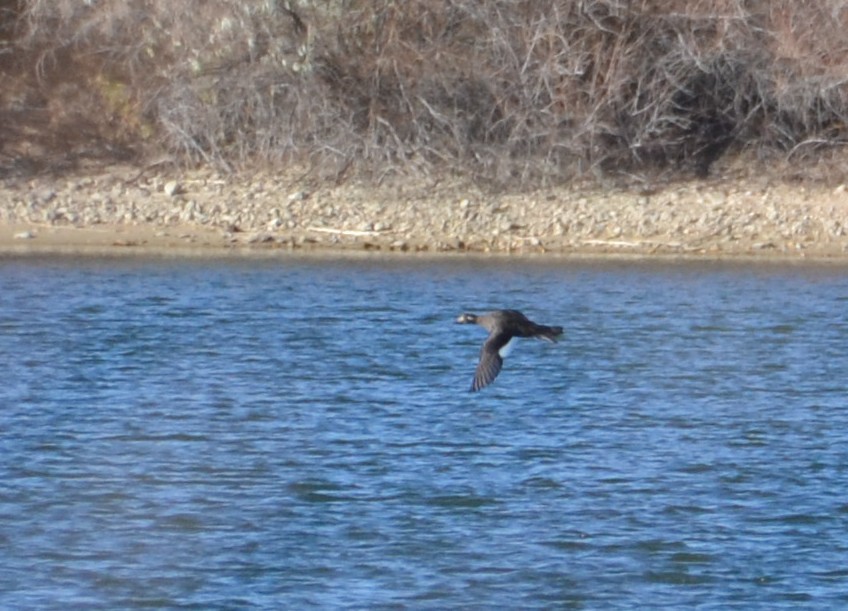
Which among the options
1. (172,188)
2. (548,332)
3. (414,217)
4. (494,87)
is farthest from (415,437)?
(494,87)

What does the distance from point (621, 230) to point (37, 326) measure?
7.03 m

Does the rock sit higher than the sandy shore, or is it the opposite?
the rock

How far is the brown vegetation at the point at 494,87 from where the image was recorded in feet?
68.0

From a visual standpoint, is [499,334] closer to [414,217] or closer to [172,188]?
[414,217]

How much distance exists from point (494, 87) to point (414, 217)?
1964mm

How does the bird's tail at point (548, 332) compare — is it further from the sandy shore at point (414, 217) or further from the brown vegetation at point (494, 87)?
the brown vegetation at point (494, 87)

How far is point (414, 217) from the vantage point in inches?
796

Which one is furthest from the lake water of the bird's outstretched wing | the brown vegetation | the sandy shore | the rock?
the brown vegetation

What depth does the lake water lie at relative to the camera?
347 inches

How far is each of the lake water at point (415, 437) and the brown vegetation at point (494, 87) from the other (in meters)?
2.10

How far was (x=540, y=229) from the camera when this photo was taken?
20125mm

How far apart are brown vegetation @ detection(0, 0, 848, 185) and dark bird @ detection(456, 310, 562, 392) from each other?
10267mm

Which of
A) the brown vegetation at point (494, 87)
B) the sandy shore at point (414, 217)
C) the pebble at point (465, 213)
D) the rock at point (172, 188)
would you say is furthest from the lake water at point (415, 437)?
the brown vegetation at point (494, 87)

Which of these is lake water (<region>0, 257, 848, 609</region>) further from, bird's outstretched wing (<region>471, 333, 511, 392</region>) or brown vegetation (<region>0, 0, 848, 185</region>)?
brown vegetation (<region>0, 0, 848, 185</region>)
